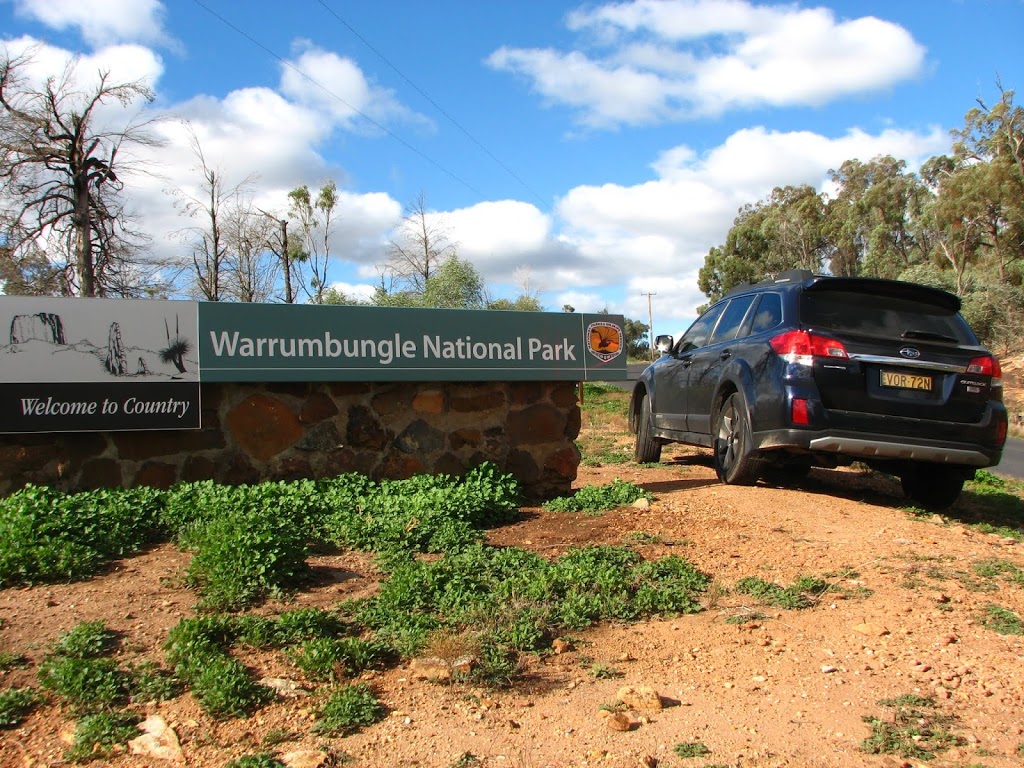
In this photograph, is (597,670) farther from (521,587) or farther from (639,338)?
(639,338)

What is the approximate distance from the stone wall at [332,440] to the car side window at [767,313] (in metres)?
1.60

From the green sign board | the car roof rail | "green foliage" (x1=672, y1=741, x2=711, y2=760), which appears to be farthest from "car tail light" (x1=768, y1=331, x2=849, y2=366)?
"green foliage" (x1=672, y1=741, x2=711, y2=760)

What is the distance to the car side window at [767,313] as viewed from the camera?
7020 millimetres

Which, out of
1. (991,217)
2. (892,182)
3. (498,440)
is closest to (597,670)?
(498,440)

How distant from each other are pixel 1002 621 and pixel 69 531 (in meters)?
4.91

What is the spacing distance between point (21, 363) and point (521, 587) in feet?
12.5

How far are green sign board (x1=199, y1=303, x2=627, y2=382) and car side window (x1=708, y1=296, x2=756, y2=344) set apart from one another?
1.08 metres

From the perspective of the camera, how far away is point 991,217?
41.8 meters

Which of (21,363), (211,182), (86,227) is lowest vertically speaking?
(21,363)

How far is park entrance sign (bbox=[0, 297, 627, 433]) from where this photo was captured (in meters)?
6.05

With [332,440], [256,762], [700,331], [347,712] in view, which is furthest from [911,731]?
[700,331]

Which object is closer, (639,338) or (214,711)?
(214,711)

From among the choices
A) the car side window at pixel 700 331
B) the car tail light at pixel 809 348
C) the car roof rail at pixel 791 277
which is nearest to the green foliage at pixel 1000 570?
the car tail light at pixel 809 348

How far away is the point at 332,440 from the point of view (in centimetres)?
677
